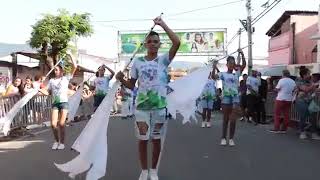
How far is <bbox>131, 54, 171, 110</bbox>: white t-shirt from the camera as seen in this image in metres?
7.12

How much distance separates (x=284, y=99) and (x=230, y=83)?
372 centimetres

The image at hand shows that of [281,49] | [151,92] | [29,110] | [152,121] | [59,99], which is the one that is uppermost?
[281,49]

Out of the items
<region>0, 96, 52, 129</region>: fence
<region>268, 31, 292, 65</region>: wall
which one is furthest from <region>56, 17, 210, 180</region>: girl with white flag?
<region>268, 31, 292, 65</region>: wall

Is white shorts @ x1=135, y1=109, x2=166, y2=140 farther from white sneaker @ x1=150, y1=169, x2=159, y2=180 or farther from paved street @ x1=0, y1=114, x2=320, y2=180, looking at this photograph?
paved street @ x1=0, y1=114, x2=320, y2=180

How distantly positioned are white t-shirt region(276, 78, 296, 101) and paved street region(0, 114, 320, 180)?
1109 mm

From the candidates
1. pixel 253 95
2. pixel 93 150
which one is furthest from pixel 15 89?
pixel 93 150

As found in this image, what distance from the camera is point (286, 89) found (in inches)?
580

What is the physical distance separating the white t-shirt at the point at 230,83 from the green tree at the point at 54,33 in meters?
20.9

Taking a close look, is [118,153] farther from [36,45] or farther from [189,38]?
[189,38]

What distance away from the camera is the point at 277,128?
15320 mm

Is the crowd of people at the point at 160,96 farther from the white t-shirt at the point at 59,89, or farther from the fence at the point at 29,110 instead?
the fence at the point at 29,110

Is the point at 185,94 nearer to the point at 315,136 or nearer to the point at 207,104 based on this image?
the point at 315,136

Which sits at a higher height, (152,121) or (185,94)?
(185,94)

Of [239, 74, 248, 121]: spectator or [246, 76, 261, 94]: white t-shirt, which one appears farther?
[239, 74, 248, 121]: spectator
